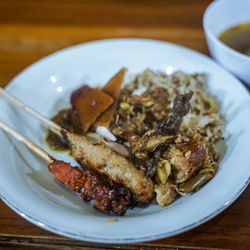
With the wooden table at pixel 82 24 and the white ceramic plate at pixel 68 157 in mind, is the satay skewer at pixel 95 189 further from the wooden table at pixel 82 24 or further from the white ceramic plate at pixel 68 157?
the wooden table at pixel 82 24

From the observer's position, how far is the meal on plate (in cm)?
217

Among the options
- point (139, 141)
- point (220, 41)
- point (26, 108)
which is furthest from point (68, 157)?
point (220, 41)

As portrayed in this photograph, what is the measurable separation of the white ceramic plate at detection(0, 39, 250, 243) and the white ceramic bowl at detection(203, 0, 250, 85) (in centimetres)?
12

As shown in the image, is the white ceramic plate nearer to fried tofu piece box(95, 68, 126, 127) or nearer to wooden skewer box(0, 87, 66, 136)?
wooden skewer box(0, 87, 66, 136)

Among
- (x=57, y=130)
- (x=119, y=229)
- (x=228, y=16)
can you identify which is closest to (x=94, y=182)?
(x=119, y=229)

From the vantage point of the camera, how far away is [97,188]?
216cm

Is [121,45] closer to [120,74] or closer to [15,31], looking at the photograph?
[120,74]

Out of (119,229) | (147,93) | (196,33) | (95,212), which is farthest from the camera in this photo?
(196,33)

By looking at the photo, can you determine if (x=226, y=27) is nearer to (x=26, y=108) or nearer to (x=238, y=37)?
Result: (x=238, y=37)

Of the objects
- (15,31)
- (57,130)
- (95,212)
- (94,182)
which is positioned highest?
(15,31)

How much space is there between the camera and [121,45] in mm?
3469

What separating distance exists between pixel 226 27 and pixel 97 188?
8.09ft

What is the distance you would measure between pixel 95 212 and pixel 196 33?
285 centimetres

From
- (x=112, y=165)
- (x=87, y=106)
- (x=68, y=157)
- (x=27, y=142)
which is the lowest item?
(x=68, y=157)
